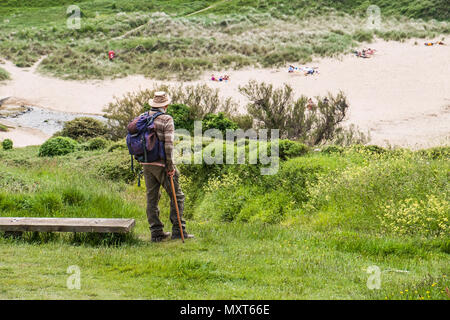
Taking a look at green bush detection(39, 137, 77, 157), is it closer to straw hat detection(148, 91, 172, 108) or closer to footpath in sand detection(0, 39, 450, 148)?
footpath in sand detection(0, 39, 450, 148)

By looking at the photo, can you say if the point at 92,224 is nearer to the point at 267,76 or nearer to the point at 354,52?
the point at 267,76

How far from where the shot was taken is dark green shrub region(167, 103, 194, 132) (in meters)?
15.9

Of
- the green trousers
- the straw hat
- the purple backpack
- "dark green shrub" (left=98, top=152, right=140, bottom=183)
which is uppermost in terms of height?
the straw hat

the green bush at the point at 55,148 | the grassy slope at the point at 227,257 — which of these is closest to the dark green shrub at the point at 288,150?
the grassy slope at the point at 227,257

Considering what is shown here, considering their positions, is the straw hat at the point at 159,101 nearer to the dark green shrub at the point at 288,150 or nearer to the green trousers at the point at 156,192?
the green trousers at the point at 156,192

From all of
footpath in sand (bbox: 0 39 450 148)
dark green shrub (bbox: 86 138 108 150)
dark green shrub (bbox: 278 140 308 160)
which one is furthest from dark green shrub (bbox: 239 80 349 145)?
dark green shrub (bbox: 278 140 308 160)

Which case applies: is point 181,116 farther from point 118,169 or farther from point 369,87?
point 369,87

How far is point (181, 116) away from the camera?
52.5ft

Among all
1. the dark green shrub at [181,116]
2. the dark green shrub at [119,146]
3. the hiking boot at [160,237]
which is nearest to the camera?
the hiking boot at [160,237]

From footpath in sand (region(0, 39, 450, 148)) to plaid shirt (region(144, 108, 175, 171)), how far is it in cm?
1852

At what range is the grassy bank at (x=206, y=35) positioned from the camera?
43625 millimetres

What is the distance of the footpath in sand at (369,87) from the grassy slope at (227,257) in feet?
54.7

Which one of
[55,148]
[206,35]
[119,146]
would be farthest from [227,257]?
[206,35]

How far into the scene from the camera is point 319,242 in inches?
288
